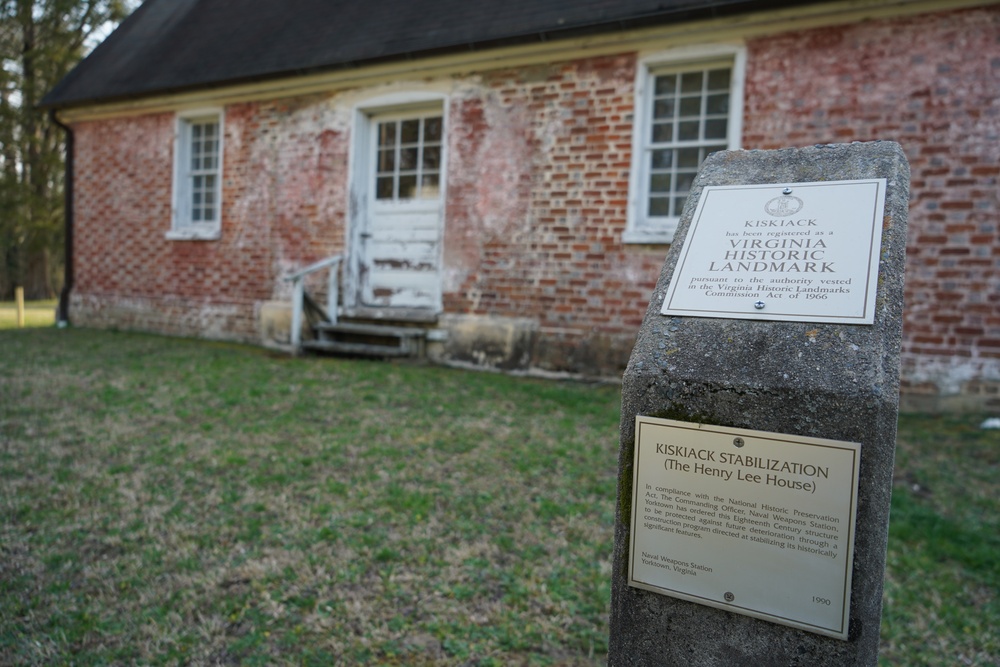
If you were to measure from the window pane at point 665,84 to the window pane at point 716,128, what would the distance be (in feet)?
1.71

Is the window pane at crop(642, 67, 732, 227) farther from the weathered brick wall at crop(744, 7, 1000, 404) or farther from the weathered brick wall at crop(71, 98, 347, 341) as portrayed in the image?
the weathered brick wall at crop(71, 98, 347, 341)

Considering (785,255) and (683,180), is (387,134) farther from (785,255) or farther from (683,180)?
(785,255)

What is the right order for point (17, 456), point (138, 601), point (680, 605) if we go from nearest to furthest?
point (680, 605) < point (138, 601) < point (17, 456)

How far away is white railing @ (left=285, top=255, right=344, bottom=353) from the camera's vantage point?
825 centimetres

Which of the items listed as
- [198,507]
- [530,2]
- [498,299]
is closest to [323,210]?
[498,299]

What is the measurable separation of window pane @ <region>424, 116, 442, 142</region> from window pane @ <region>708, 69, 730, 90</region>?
324 centimetres

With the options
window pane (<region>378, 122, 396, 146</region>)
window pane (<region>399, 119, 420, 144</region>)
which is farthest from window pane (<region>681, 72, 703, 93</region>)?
window pane (<region>378, 122, 396, 146</region>)

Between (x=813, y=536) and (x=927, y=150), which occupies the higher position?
(x=927, y=150)

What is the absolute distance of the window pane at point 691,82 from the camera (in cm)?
698

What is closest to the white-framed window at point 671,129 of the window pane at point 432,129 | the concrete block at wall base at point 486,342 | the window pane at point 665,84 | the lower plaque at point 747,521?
the window pane at point 665,84

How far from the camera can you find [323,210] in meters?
8.94

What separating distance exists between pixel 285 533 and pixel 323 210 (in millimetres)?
6468

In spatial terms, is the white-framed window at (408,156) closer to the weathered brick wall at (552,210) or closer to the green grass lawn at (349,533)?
the weathered brick wall at (552,210)

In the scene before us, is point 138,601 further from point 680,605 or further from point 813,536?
point 813,536
